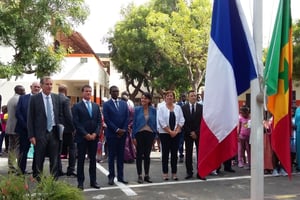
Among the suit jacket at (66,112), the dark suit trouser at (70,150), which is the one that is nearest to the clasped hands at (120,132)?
the suit jacket at (66,112)

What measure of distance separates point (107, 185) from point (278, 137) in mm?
4728

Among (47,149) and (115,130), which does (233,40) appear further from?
(115,130)

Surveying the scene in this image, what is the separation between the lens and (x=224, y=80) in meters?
4.08

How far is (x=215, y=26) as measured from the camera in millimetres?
4207

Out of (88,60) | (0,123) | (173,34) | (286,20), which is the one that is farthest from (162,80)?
(286,20)

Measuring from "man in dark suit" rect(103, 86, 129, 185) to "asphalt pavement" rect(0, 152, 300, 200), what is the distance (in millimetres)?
345

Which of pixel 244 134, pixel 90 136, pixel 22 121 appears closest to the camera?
pixel 90 136

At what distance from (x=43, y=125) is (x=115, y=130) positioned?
152 centimetres

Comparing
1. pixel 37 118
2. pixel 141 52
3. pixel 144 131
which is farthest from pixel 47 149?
pixel 141 52

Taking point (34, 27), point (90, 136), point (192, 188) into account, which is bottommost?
point (192, 188)

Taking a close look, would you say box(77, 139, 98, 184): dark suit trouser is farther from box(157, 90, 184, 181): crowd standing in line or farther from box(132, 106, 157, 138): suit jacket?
box(157, 90, 184, 181): crowd standing in line

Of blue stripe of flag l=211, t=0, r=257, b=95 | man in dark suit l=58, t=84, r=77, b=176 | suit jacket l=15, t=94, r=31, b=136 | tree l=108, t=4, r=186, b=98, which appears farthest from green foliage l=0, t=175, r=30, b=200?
tree l=108, t=4, r=186, b=98

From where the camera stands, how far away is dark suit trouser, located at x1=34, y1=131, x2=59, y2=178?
7.41 meters

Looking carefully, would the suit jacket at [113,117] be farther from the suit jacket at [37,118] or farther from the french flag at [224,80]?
the french flag at [224,80]
